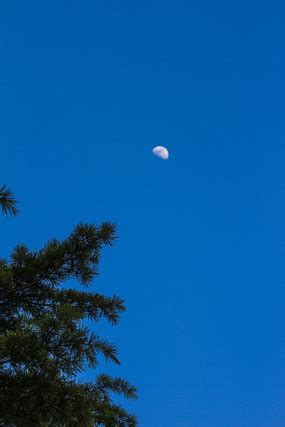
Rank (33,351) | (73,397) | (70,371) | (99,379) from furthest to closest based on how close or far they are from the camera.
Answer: (99,379) < (70,371) < (73,397) < (33,351)

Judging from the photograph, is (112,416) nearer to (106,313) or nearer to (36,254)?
(106,313)

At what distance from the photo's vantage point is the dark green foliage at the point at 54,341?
3.97 m

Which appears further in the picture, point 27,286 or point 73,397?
point 27,286

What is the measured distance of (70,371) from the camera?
4.48m

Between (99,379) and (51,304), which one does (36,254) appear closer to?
(51,304)

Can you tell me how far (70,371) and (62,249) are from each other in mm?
1905

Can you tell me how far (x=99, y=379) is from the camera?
5.73 meters

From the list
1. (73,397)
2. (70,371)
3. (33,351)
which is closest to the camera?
(33,351)

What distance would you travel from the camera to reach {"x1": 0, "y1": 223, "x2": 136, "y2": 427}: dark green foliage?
13.0ft

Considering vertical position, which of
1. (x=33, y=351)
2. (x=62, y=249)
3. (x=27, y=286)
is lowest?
(x=33, y=351)

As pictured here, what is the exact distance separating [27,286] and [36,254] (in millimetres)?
405

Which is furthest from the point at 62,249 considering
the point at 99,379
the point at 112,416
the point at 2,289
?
the point at 112,416

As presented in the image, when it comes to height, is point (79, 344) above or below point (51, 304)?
below

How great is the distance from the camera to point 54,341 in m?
4.04
